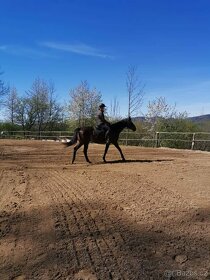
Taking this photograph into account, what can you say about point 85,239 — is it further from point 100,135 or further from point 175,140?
point 175,140

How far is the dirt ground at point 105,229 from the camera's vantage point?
443cm

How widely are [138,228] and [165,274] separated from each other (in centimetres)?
145

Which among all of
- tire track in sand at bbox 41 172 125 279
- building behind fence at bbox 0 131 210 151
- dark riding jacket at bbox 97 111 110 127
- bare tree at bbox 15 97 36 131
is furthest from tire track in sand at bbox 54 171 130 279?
bare tree at bbox 15 97 36 131

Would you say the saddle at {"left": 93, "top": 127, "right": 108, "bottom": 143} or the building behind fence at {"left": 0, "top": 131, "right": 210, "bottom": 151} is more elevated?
the saddle at {"left": 93, "top": 127, "right": 108, "bottom": 143}

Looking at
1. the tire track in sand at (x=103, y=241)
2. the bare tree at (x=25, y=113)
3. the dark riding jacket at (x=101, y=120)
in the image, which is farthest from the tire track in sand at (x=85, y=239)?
the bare tree at (x=25, y=113)

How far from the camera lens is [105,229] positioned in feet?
18.4

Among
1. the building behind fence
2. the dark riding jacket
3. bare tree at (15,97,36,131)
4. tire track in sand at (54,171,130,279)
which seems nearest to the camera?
tire track in sand at (54,171,130,279)

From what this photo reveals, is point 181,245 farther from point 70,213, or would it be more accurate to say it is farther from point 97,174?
point 97,174

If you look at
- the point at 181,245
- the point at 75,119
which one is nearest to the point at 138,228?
the point at 181,245

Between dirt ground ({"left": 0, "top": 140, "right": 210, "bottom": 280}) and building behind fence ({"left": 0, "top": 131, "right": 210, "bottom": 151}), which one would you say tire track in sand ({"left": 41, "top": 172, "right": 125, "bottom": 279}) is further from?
building behind fence ({"left": 0, "top": 131, "right": 210, "bottom": 151})

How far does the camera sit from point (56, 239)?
208 inches

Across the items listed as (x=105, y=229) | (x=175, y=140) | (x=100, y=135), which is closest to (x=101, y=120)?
(x=100, y=135)

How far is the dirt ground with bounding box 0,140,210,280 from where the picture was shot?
Result: 443 centimetres

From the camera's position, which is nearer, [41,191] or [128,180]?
[41,191]
